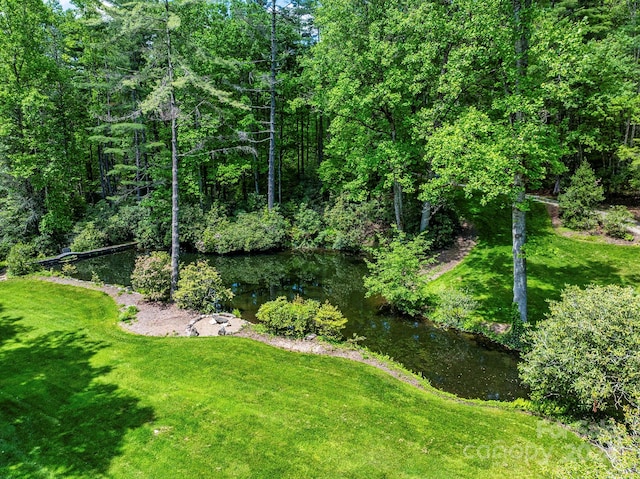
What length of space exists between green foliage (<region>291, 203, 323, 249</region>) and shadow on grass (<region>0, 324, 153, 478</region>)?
18556 mm

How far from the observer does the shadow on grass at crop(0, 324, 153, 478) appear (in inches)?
272

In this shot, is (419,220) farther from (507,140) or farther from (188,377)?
(188,377)

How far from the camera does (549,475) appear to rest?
691 cm

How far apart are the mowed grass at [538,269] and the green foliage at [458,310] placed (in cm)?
79

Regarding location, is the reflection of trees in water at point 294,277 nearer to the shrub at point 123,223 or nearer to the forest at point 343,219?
the forest at point 343,219

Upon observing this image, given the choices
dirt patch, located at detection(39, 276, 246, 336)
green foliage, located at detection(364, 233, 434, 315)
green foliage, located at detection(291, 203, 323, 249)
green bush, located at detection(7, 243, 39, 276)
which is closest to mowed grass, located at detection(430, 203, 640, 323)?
green foliage, located at detection(364, 233, 434, 315)

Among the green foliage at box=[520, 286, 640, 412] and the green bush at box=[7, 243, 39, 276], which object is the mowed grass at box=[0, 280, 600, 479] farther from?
the green bush at box=[7, 243, 39, 276]

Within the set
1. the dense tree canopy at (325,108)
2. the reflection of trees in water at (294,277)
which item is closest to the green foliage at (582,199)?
the dense tree canopy at (325,108)

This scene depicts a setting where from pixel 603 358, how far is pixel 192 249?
27.2 metres

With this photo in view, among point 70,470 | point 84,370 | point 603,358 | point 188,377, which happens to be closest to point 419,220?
point 603,358

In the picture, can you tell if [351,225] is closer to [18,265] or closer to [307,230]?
Result: [307,230]

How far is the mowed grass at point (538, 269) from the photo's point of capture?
50.9ft

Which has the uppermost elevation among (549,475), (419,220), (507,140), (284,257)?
(507,140)

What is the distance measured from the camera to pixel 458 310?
15125 millimetres
